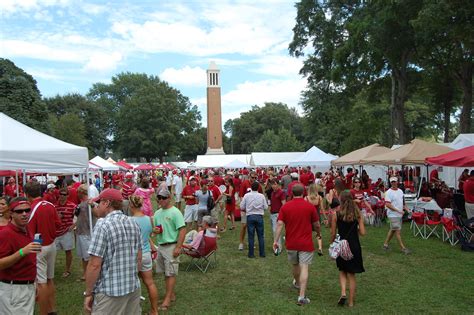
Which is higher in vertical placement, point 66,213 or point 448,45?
point 448,45

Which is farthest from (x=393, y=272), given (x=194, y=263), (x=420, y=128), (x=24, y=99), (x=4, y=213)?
(x=420, y=128)

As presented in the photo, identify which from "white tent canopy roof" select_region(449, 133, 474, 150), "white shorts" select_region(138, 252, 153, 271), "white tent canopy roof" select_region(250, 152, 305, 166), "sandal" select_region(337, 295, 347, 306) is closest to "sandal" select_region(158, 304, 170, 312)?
"white shorts" select_region(138, 252, 153, 271)

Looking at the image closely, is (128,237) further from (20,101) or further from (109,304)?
(20,101)

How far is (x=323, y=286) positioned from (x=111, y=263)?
4.45 metres

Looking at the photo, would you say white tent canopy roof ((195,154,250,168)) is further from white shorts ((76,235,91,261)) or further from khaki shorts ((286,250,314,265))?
khaki shorts ((286,250,314,265))

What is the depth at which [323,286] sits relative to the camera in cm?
697

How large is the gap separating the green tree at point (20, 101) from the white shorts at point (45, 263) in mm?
25683

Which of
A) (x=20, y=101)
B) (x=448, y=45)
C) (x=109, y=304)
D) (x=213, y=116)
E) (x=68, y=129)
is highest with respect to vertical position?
(x=213, y=116)

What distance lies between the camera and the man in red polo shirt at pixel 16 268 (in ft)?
12.2

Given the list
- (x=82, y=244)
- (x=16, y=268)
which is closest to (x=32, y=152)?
(x=82, y=244)

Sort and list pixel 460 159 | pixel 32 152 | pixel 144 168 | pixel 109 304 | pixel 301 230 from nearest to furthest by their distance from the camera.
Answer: pixel 109 304, pixel 301 230, pixel 32 152, pixel 460 159, pixel 144 168

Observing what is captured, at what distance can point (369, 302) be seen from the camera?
6.08m

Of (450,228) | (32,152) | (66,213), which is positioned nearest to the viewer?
(32,152)

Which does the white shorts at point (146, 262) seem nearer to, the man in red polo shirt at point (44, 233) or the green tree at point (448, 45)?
the man in red polo shirt at point (44, 233)
